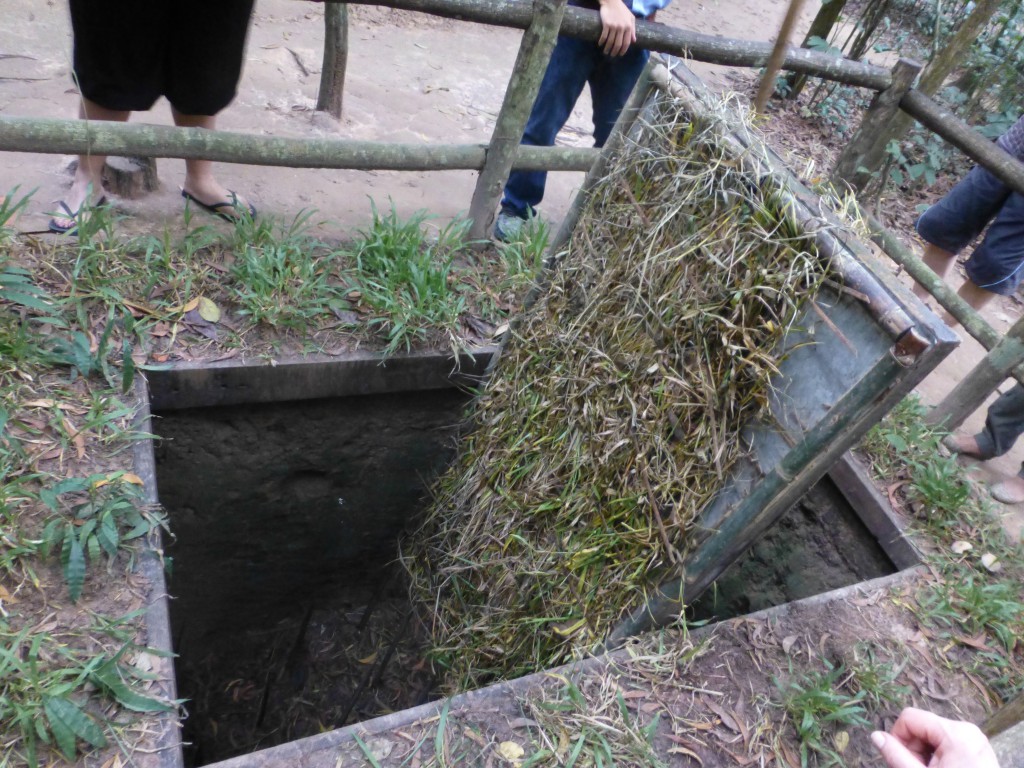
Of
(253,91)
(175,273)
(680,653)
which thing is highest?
(680,653)

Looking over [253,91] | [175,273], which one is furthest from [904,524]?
[253,91]

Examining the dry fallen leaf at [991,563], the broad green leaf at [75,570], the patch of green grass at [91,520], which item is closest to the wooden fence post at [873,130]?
the dry fallen leaf at [991,563]

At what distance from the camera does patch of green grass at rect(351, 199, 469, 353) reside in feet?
8.67

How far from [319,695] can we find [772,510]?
2510 mm

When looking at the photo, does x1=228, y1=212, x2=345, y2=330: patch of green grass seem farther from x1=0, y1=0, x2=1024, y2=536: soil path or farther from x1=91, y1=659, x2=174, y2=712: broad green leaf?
x1=91, y1=659, x2=174, y2=712: broad green leaf

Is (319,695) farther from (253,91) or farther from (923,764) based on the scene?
(253,91)

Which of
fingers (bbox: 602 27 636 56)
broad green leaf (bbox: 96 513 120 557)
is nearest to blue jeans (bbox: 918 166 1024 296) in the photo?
fingers (bbox: 602 27 636 56)

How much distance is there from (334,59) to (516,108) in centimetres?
157

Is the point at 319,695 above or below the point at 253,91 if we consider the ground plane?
below

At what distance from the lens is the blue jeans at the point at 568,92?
10.9 feet

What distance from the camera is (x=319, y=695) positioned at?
3436 mm

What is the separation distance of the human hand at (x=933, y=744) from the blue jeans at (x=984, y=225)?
123 inches

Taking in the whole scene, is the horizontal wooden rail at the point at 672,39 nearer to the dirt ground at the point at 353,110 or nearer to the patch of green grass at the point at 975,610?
the dirt ground at the point at 353,110

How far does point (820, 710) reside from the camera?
185cm
